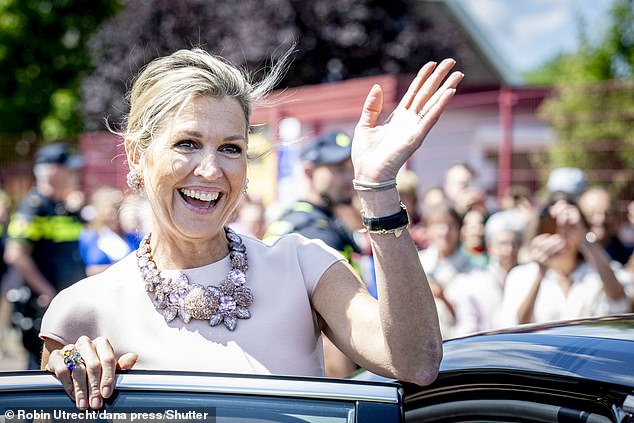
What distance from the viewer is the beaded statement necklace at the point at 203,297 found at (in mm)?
2162

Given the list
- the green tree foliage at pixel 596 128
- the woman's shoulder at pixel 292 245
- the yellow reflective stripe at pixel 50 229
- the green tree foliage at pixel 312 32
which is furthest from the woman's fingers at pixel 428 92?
the green tree foliage at pixel 312 32

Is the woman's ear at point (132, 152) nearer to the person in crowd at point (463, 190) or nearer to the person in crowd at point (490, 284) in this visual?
the person in crowd at point (490, 284)

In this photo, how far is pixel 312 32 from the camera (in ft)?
66.7

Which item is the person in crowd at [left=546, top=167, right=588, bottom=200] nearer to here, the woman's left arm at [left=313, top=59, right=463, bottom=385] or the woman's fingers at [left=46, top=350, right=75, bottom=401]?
the woman's left arm at [left=313, top=59, right=463, bottom=385]

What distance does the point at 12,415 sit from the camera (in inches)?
74.7

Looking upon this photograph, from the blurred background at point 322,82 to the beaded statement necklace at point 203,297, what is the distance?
0.41m

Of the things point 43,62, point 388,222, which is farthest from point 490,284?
point 43,62

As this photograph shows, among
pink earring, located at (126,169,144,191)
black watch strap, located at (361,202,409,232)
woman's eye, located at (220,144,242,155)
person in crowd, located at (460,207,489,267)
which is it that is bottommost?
black watch strap, located at (361,202,409,232)

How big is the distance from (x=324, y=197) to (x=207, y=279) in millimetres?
2602

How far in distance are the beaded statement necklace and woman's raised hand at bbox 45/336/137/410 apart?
198 millimetres

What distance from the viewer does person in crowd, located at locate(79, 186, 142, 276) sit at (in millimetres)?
6422

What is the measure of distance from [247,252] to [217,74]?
17.4 inches

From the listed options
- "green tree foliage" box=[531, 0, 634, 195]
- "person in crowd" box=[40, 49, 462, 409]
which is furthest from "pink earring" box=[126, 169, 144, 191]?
"green tree foliage" box=[531, 0, 634, 195]

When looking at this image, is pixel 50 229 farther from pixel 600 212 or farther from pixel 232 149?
pixel 232 149
